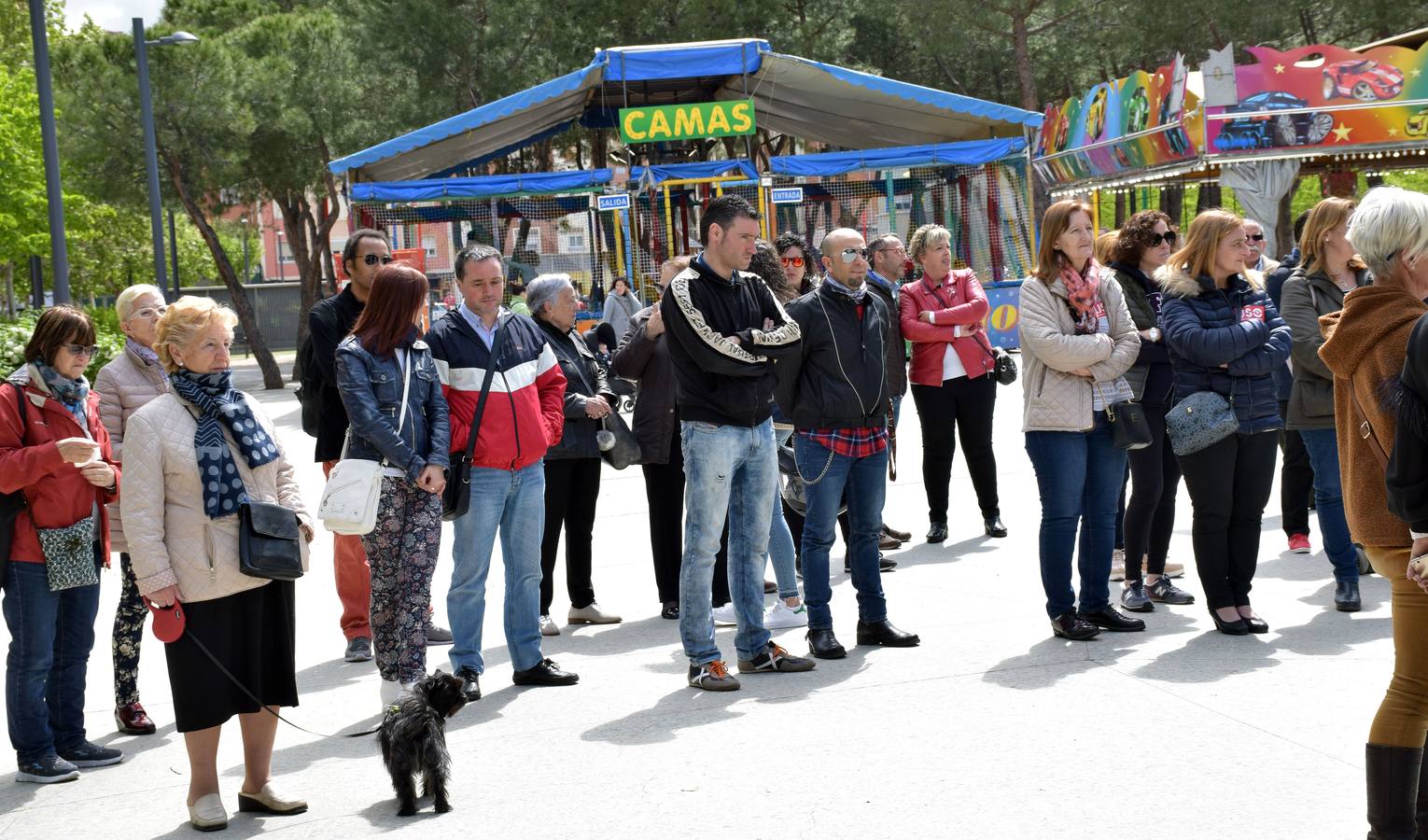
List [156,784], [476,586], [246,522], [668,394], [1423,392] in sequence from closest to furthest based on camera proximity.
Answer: [1423,392] → [246,522] → [156,784] → [476,586] → [668,394]

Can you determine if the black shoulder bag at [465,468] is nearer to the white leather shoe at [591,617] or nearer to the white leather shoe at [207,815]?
the white leather shoe at [207,815]

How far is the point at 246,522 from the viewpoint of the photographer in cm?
441

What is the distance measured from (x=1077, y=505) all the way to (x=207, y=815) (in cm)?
367

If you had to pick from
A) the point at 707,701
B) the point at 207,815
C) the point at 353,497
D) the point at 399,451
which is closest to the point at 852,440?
the point at 707,701

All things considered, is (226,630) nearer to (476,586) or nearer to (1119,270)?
(476,586)

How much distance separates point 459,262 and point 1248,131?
51.6 feet

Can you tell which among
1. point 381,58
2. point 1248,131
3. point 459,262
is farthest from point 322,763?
point 381,58

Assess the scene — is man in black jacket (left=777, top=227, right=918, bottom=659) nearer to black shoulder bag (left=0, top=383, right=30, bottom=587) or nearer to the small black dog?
the small black dog

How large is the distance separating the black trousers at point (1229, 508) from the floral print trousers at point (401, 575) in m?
3.21

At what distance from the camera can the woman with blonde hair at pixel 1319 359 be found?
21.5 feet

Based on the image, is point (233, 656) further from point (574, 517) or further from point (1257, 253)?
point (1257, 253)

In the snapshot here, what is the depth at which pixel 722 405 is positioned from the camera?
562 centimetres

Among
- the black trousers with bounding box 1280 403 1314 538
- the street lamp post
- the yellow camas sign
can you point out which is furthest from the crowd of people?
the street lamp post

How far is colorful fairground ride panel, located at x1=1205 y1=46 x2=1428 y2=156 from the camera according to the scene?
61.7ft
